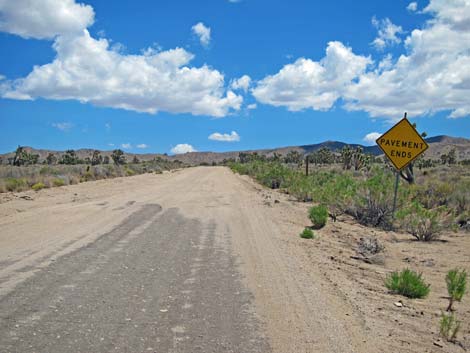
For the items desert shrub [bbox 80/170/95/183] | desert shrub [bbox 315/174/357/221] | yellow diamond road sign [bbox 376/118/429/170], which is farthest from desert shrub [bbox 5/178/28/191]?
yellow diamond road sign [bbox 376/118/429/170]

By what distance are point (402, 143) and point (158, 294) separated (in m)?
11.0

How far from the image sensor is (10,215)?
14.8 metres

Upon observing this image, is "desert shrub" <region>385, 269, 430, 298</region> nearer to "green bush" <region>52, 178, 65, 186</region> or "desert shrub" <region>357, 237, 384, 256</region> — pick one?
"desert shrub" <region>357, 237, 384, 256</region>

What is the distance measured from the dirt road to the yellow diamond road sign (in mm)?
5197

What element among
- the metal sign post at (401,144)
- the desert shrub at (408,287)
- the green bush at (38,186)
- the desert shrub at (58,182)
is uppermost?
the metal sign post at (401,144)

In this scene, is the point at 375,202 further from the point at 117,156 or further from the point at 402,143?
the point at 117,156

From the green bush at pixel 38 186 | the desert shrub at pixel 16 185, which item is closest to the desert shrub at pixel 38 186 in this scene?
the green bush at pixel 38 186

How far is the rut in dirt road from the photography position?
506 centimetres

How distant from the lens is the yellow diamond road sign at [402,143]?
15070 mm

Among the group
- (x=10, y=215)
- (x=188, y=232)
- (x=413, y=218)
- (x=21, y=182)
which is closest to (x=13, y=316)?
(x=188, y=232)

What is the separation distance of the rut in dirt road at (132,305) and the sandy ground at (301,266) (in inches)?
12.9

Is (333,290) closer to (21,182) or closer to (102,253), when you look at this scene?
(102,253)

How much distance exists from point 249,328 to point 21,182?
24950 mm

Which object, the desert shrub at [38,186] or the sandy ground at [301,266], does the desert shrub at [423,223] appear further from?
the desert shrub at [38,186]
